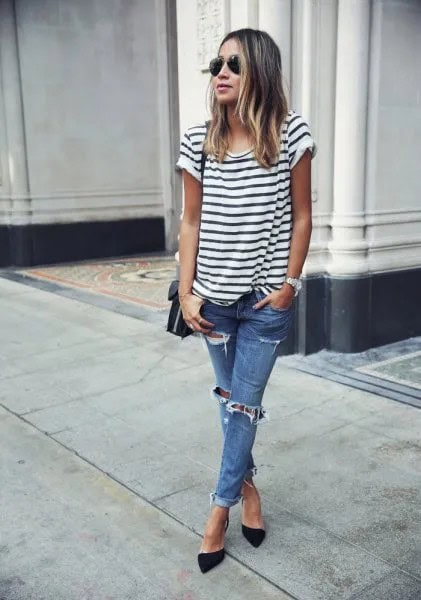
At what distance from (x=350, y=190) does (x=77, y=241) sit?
22.0ft

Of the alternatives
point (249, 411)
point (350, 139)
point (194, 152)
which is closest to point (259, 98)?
point (194, 152)

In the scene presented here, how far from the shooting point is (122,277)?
9672 millimetres

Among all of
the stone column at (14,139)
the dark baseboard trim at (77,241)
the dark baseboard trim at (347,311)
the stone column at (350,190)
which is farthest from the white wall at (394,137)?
the stone column at (14,139)

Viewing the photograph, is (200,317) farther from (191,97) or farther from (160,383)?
Answer: (191,97)

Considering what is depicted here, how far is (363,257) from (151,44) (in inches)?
302

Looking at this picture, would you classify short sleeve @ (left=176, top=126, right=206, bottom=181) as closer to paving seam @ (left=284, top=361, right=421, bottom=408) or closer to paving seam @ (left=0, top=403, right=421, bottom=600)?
paving seam @ (left=0, top=403, right=421, bottom=600)

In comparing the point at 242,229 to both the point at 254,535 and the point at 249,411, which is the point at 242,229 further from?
the point at 254,535

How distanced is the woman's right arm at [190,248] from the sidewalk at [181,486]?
40.0 inches

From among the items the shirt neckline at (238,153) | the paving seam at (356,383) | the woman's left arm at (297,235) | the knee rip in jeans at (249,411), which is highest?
the shirt neckline at (238,153)

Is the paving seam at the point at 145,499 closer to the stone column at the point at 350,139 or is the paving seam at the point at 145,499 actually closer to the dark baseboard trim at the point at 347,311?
the dark baseboard trim at the point at 347,311

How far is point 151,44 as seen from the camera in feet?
38.2

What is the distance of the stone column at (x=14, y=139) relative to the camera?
410 inches

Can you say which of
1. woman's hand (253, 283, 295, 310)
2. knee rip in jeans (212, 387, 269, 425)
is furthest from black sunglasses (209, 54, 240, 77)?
knee rip in jeans (212, 387, 269, 425)

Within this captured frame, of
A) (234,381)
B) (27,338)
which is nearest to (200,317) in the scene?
(234,381)
